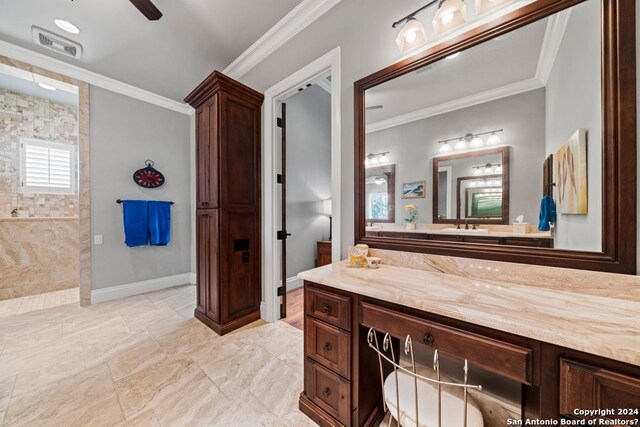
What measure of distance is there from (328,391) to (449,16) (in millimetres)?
2155

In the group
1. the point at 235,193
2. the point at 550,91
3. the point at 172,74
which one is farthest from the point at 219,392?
the point at 172,74

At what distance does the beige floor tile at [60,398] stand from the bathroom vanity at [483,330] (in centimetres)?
137

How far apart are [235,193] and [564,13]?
248 centimetres

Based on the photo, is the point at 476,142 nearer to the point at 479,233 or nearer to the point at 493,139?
the point at 493,139

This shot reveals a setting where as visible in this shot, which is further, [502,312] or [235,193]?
[235,193]

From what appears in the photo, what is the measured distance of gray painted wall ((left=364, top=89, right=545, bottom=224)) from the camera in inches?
45.0

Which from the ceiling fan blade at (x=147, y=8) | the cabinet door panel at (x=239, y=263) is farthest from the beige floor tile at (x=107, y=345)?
the ceiling fan blade at (x=147, y=8)

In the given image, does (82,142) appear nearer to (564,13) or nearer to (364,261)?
(364,261)

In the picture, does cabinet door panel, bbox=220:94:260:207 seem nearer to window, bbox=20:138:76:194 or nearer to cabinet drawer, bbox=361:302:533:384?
cabinet drawer, bbox=361:302:533:384

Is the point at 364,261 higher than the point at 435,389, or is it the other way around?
the point at 364,261

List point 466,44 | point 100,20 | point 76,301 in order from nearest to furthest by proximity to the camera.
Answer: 1. point 466,44
2. point 100,20
3. point 76,301

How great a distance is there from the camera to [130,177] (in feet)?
10.9

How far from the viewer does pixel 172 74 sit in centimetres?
300

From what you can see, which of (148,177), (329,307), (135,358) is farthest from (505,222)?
(148,177)
